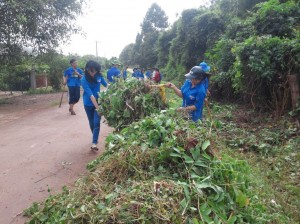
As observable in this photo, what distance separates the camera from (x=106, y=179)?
2762 mm

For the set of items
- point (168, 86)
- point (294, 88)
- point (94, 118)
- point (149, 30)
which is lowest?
point (94, 118)

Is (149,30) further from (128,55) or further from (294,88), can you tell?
(294,88)

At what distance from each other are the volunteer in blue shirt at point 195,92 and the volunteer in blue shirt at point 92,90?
5.12ft

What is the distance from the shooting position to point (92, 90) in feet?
18.5

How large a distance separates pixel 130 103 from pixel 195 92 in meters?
1.01

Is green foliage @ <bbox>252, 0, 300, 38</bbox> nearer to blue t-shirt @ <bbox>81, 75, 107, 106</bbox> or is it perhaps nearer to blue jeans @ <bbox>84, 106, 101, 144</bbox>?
blue t-shirt @ <bbox>81, 75, 107, 106</bbox>

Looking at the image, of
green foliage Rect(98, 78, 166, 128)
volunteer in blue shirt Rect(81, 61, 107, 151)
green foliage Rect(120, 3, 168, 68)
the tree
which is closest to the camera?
green foliage Rect(98, 78, 166, 128)

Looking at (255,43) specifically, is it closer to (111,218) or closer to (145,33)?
(111,218)

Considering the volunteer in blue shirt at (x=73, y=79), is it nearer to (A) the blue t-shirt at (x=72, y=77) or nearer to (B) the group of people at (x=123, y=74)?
(A) the blue t-shirt at (x=72, y=77)

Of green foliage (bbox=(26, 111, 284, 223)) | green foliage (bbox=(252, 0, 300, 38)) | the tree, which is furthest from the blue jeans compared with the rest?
the tree

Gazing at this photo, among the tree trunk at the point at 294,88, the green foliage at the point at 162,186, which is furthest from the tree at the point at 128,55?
the green foliage at the point at 162,186

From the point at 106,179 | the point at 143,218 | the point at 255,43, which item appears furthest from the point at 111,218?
the point at 255,43

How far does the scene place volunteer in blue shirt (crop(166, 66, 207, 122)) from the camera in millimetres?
4492

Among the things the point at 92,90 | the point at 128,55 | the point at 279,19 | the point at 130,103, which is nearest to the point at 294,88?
the point at 279,19
